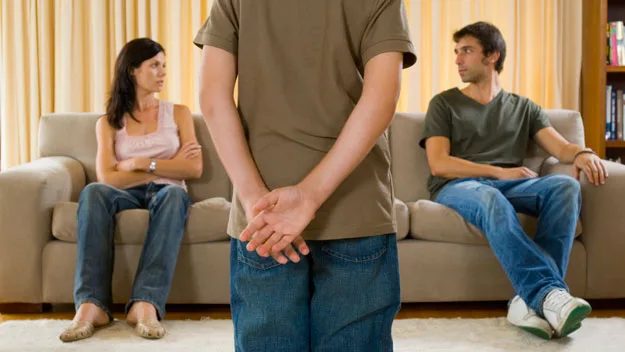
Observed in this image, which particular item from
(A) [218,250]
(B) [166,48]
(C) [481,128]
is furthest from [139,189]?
(B) [166,48]

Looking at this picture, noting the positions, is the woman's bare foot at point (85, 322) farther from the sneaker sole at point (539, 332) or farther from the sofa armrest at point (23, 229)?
the sneaker sole at point (539, 332)

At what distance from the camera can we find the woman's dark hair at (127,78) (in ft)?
10.1

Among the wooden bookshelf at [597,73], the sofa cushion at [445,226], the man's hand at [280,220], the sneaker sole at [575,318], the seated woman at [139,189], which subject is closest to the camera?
the man's hand at [280,220]

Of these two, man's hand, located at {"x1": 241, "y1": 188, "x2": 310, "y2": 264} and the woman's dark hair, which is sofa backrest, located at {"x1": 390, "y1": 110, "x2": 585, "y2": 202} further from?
man's hand, located at {"x1": 241, "y1": 188, "x2": 310, "y2": 264}

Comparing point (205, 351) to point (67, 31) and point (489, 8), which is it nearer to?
point (67, 31)

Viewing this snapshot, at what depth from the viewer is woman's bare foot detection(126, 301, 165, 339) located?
2.48 meters

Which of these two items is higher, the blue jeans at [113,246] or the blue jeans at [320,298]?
the blue jeans at [320,298]

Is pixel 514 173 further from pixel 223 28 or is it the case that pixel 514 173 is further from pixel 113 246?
pixel 223 28

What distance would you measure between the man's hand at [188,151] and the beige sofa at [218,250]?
24cm

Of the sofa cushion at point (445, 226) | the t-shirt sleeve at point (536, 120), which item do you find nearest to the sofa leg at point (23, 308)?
the sofa cushion at point (445, 226)

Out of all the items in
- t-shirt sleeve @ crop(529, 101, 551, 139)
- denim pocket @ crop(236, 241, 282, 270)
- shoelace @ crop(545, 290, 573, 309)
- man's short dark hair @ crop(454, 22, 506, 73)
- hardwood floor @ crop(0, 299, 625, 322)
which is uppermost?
man's short dark hair @ crop(454, 22, 506, 73)

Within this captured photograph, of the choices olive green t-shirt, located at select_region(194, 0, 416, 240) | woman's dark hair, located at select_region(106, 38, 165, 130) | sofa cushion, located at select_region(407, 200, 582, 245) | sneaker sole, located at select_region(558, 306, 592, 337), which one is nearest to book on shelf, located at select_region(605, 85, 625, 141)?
sofa cushion, located at select_region(407, 200, 582, 245)

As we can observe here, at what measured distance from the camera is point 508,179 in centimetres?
298

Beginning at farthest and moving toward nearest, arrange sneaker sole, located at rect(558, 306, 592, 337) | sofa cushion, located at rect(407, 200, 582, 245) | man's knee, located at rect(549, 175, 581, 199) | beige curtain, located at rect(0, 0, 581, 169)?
beige curtain, located at rect(0, 0, 581, 169) → sofa cushion, located at rect(407, 200, 582, 245) → man's knee, located at rect(549, 175, 581, 199) → sneaker sole, located at rect(558, 306, 592, 337)
